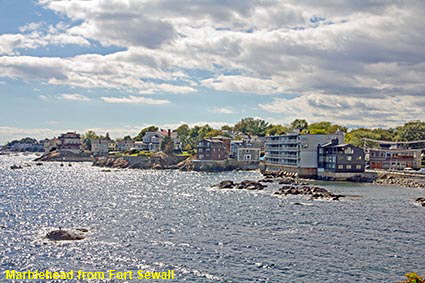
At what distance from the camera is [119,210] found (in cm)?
6150

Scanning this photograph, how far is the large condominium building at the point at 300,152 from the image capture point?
115625mm

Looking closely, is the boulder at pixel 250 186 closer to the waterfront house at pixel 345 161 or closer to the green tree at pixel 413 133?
the waterfront house at pixel 345 161

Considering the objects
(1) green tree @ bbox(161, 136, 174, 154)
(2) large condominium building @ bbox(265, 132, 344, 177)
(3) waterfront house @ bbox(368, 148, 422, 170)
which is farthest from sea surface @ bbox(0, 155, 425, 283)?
(1) green tree @ bbox(161, 136, 174, 154)

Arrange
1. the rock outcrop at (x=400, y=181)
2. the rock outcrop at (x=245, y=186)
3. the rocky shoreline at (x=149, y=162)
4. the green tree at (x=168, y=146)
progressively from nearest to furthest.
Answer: the rock outcrop at (x=245, y=186) < the rock outcrop at (x=400, y=181) < the rocky shoreline at (x=149, y=162) < the green tree at (x=168, y=146)

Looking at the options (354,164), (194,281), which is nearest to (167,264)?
(194,281)

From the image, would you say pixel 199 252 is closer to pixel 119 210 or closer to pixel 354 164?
pixel 119 210

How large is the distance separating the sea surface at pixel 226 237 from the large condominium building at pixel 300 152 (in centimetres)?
3994

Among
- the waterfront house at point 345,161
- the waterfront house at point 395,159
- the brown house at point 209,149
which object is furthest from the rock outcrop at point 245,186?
the brown house at point 209,149

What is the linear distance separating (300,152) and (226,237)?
253ft

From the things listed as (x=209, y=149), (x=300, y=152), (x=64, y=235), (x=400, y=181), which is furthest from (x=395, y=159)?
(x=64, y=235)

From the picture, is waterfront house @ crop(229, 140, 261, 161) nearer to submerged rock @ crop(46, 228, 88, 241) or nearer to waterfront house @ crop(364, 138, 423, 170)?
waterfront house @ crop(364, 138, 423, 170)

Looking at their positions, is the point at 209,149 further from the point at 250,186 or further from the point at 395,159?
the point at 250,186

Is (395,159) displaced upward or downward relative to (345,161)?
upward

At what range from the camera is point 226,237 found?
4331 centimetres
